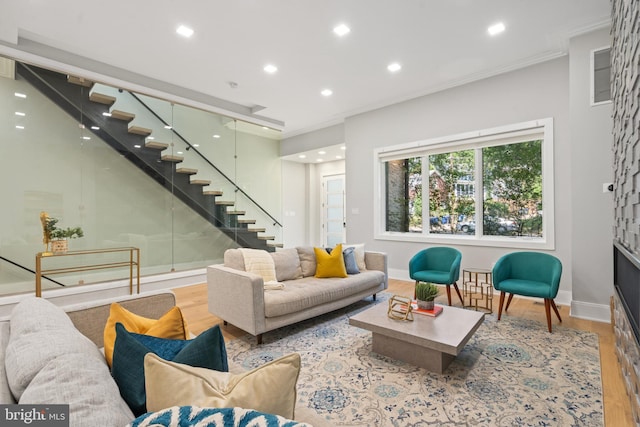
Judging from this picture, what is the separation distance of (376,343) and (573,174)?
2886 millimetres

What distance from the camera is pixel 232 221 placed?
622 cm

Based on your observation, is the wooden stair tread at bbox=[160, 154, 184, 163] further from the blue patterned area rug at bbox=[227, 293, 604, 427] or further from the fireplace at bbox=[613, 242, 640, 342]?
the fireplace at bbox=[613, 242, 640, 342]

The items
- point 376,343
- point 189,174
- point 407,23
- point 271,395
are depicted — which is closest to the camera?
point 271,395

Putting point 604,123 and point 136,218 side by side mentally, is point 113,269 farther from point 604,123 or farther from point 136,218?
point 604,123

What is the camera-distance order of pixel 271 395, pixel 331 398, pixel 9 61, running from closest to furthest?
pixel 271 395, pixel 331 398, pixel 9 61

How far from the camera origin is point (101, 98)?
4523 mm

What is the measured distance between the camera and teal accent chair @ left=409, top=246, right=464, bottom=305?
3.76 meters

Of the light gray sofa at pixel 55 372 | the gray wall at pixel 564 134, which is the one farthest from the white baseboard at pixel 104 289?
the gray wall at pixel 564 134

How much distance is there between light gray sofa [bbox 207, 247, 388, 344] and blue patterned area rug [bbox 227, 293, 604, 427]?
0.22 meters

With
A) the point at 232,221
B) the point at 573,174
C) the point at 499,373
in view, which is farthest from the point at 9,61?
the point at 573,174

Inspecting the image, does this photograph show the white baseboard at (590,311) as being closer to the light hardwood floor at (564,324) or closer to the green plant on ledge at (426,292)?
the light hardwood floor at (564,324)

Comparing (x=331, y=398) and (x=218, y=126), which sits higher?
(x=218, y=126)

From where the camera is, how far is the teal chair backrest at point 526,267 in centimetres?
341

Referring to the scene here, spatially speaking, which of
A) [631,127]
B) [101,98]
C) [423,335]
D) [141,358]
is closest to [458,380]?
[423,335]
